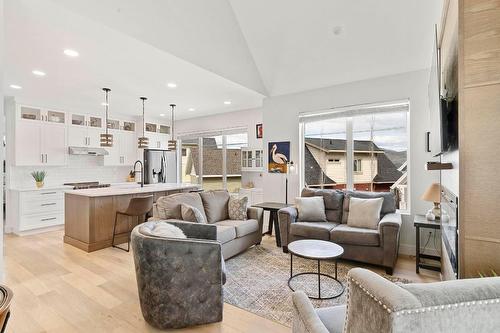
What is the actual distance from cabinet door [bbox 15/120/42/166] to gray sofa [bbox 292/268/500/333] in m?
6.41

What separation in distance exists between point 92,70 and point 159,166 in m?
3.67

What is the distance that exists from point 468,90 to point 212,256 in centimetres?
204

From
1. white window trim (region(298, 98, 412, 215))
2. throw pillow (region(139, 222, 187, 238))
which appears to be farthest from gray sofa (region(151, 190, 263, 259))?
white window trim (region(298, 98, 412, 215))

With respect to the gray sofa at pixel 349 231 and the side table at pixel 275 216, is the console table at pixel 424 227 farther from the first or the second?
the side table at pixel 275 216

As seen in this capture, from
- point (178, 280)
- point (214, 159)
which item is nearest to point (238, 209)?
point (178, 280)

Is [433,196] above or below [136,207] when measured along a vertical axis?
above

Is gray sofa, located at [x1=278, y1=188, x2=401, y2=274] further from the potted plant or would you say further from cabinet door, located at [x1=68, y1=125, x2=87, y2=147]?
cabinet door, located at [x1=68, y1=125, x2=87, y2=147]

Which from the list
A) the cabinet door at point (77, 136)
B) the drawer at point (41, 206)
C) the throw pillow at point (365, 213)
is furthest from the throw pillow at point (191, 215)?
the cabinet door at point (77, 136)

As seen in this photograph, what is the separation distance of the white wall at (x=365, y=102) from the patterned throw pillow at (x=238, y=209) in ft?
4.11

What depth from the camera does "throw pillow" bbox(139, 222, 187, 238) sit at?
2.16 metres

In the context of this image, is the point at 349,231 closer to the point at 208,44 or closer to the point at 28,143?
the point at 208,44

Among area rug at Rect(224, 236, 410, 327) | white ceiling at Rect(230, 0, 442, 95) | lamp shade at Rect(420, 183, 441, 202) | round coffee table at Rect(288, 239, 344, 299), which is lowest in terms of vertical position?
area rug at Rect(224, 236, 410, 327)

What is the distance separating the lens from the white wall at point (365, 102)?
3816 millimetres

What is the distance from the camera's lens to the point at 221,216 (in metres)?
4.15
